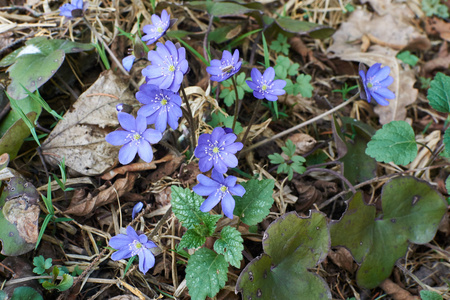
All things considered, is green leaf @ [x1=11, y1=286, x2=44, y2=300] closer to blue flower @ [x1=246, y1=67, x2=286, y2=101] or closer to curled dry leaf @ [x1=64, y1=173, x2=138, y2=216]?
curled dry leaf @ [x1=64, y1=173, x2=138, y2=216]

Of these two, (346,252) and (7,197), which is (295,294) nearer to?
(346,252)

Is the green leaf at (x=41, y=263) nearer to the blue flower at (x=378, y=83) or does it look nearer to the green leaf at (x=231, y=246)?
the green leaf at (x=231, y=246)

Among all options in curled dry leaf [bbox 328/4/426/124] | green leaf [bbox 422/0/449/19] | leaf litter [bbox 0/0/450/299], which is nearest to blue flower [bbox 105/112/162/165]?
leaf litter [bbox 0/0/450/299]

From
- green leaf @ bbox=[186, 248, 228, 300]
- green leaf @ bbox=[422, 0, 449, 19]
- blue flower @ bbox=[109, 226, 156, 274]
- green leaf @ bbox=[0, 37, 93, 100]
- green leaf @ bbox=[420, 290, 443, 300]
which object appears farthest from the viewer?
green leaf @ bbox=[422, 0, 449, 19]

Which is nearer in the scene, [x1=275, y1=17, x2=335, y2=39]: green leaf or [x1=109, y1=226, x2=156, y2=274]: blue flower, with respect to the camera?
[x1=109, y1=226, x2=156, y2=274]: blue flower

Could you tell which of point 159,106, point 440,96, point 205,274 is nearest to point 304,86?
point 440,96

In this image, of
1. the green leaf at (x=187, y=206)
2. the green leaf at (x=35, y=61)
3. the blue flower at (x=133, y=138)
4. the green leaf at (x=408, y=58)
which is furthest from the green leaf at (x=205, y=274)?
the green leaf at (x=408, y=58)
